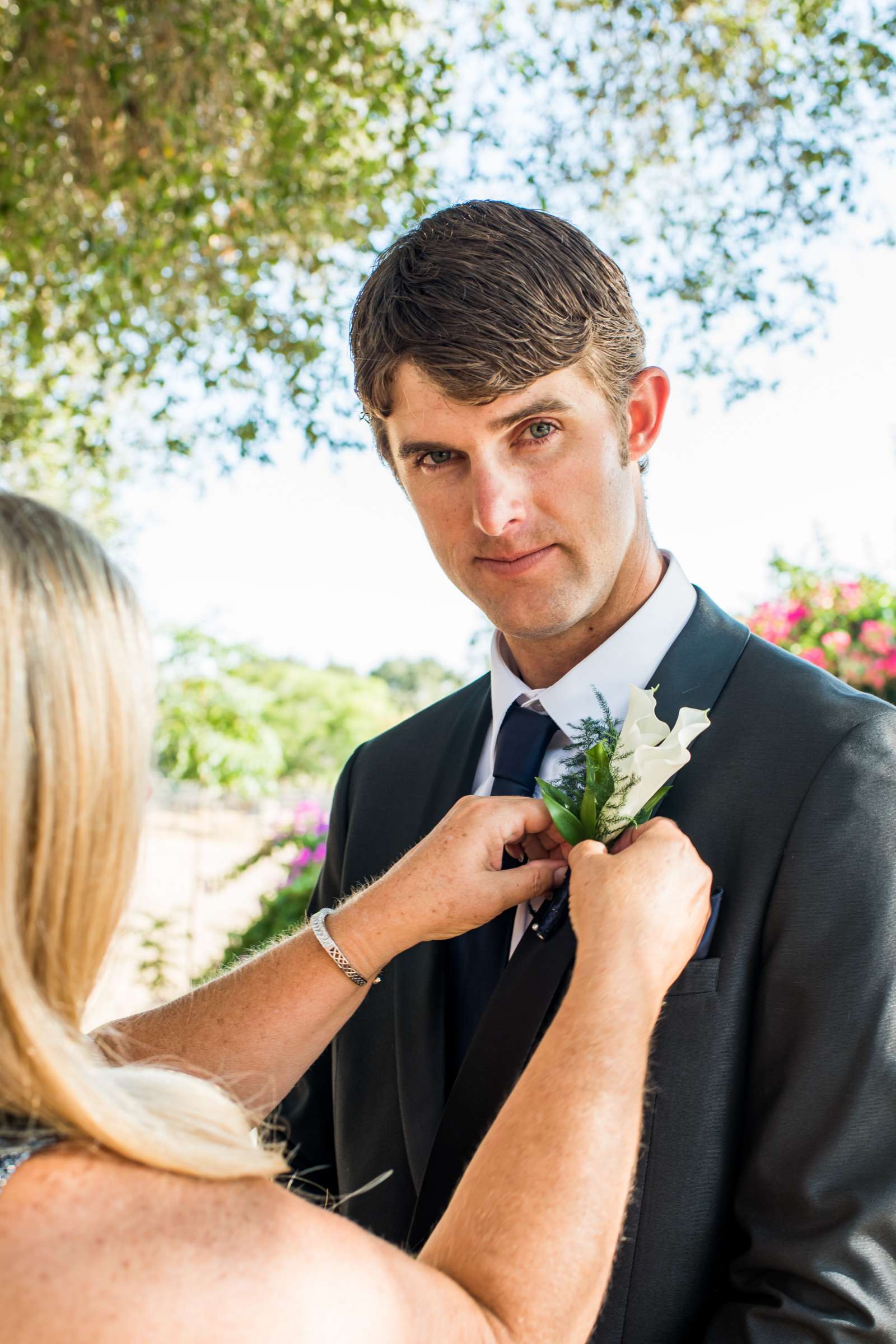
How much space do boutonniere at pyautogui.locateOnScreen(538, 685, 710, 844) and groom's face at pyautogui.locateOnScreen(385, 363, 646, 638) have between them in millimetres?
342

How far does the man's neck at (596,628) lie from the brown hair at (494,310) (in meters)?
0.24

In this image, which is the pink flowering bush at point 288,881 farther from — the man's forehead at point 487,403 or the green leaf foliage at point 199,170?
the man's forehead at point 487,403

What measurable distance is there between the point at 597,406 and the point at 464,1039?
1.26m

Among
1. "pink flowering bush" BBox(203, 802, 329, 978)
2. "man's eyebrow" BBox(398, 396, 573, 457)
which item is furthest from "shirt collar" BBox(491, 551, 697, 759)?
"pink flowering bush" BBox(203, 802, 329, 978)

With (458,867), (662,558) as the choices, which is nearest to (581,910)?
(458,867)

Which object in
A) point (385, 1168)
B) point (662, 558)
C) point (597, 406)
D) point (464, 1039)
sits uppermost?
point (597, 406)

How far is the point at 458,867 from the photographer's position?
1.93m

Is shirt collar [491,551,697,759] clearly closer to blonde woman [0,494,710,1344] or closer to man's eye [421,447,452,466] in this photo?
man's eye [421,447,452,466]

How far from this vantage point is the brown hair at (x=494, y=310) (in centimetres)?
208

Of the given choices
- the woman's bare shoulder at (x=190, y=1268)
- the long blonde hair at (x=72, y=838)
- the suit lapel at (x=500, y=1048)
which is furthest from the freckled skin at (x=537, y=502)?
the woman's bare shoulder at (x=190, y=1268)

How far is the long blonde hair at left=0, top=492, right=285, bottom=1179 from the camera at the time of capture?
124cm

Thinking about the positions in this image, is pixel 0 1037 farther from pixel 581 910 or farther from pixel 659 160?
pixel 659 160

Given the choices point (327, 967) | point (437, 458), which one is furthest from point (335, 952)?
point (437, 458)

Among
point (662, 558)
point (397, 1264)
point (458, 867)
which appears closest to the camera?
point (397, 1264)
